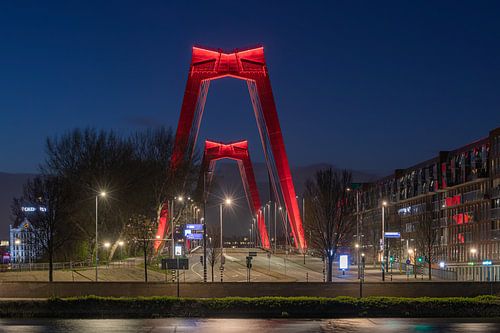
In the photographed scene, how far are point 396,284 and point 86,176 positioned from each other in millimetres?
42946

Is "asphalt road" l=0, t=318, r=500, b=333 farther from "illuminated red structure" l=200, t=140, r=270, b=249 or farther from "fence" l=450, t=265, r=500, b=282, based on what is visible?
"illuminated red structure" l=200, t=140, r=270, b=249

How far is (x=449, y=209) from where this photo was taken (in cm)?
11781

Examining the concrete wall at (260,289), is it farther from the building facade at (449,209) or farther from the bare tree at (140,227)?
the building facade at (449,209)

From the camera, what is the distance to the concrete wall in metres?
40.5

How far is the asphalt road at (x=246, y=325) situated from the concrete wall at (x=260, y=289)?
21.3 feet

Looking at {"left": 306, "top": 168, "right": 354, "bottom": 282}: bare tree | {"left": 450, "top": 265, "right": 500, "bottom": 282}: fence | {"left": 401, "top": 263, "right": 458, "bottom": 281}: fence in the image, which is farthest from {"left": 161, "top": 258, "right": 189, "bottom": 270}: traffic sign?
{"left": 401, "top": 263, "right": 458, "bottom": 281}: fence

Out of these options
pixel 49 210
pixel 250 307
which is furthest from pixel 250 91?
pixel 250 307

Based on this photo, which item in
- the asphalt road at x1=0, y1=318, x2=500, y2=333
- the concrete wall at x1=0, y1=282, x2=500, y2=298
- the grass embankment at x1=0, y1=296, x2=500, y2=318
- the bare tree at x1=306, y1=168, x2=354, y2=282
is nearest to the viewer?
the asphalt road at x1=0, y1=318, x2=500, y2=333

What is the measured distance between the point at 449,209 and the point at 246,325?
91.5m

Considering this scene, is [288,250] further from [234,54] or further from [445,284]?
[445,284]

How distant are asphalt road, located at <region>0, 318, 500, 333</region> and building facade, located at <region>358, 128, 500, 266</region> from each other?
54352mm

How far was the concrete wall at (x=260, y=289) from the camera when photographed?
40.5 meters

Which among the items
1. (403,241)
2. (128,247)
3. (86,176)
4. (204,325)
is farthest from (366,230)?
(204,325)

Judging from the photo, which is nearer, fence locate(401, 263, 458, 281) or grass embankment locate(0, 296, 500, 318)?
A: grass embankment locate(0, 296, 500, 318)
